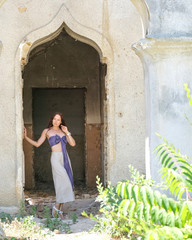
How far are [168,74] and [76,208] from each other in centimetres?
396

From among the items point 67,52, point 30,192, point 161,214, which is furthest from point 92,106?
point 161,214

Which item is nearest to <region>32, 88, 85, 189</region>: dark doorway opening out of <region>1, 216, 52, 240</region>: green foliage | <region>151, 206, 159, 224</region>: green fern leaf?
<region>1, 216, 52, 240</region>: green foliage

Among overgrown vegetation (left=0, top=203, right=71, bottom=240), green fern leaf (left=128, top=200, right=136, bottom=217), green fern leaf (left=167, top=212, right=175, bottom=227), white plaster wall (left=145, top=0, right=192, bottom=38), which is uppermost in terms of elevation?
white plaster wall (left=145, top=0, right=192, bottom=38)

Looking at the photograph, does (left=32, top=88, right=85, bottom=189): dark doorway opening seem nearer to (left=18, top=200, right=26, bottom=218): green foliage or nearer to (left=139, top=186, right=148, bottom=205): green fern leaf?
(left=18, top=200, right=26, bottom=218): green foliage

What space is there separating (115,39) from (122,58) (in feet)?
1.16

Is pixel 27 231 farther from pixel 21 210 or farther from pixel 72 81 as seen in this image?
pixel 72 81

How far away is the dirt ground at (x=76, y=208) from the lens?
601 cm

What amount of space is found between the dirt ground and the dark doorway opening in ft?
5.13

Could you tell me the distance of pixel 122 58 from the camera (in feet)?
24.8

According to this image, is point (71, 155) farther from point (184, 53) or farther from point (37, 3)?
point (184, 53)

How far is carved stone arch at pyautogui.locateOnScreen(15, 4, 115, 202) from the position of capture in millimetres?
7266

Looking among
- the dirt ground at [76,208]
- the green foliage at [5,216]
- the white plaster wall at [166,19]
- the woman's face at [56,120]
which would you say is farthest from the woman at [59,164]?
the white plaster wall at [166,19]

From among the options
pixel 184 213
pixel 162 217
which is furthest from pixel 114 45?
pixel 184 213

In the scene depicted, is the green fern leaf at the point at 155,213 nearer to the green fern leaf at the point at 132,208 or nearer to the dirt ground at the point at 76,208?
the green fern leaf at the point at 132,208
